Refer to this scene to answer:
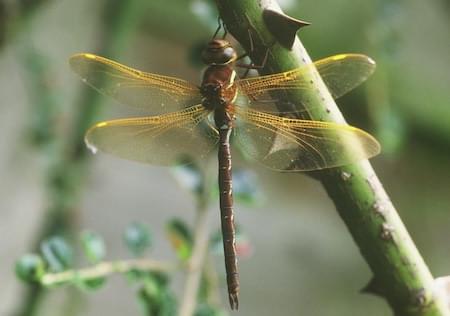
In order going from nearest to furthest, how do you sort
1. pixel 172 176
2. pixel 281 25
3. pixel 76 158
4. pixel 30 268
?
pixel 281 25 → pixel 30 268 → pixel 76 158 → pixel 172 176

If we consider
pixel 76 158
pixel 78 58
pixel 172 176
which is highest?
pixel 78 58

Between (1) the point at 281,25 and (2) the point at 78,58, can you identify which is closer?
(1) the point at 281,25

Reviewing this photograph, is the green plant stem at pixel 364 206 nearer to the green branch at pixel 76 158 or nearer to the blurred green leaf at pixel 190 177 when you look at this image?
the blurred green leaf at pixel 190 177

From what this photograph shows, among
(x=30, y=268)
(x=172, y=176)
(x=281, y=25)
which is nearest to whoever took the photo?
(x=281, y=25)

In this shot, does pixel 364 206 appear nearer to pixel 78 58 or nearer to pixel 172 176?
pixel 78 58

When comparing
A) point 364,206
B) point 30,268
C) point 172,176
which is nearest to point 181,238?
point 30,268
